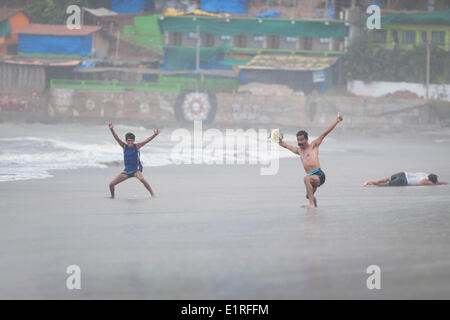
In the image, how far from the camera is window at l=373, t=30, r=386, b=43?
44688 mm

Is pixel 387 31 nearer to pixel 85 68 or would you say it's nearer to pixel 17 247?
pixel 85 68

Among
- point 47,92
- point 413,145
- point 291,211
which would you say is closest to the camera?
point 291,211

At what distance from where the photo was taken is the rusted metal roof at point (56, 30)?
4572 cm

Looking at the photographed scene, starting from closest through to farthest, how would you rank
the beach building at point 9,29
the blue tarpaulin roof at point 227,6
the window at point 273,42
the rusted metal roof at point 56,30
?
the window at point 273,42 → the rusted metal roof at point 56,30 → the beach building at point 9,29 → the blue tarpaulin roof at point 227,6

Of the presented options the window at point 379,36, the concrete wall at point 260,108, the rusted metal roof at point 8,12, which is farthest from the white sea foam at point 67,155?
the rusted metal roof at point 8,12

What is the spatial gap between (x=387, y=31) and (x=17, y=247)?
4088 cm

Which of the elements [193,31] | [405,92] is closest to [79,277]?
[405,92]

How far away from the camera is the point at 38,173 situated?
1502 cm

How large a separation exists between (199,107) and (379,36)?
13.0m

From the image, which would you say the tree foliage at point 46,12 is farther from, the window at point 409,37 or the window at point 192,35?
the window at point 409,37

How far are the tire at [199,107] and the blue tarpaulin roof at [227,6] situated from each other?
10.5m

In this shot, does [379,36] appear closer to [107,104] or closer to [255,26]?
[255,26]

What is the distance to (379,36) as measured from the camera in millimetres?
44875
